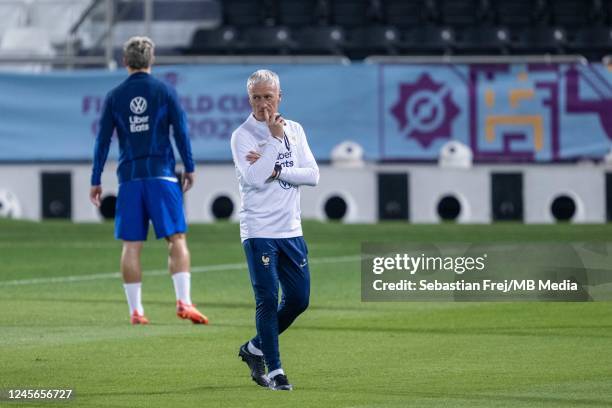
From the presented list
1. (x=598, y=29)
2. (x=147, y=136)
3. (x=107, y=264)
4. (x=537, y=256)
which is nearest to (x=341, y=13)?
(x=598, y=29)

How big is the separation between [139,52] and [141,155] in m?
0.82

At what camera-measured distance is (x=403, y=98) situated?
2511 centimetres

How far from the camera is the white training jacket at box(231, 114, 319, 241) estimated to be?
31.1 ft

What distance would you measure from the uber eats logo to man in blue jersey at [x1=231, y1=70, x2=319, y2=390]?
3.67 meters

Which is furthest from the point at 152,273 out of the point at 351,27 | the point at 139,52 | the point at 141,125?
the point at 351,27

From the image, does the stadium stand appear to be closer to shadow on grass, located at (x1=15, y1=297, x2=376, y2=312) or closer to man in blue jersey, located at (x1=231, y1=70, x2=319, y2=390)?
shadow on grass, located at (x1=15, y1=297, x2=376, y2=312)

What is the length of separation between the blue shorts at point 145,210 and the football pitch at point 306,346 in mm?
745

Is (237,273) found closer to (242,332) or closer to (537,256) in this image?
(537,256)

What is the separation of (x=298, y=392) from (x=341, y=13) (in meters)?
21.8

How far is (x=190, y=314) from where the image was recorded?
13.1m

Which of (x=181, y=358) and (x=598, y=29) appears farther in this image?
(x=598, y=29)

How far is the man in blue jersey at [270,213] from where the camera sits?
368 inches

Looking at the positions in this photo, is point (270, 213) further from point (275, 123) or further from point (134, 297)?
point (134, 297)

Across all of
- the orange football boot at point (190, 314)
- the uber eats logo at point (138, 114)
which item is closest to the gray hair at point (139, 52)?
the uber eats logo at point (138, 114)
